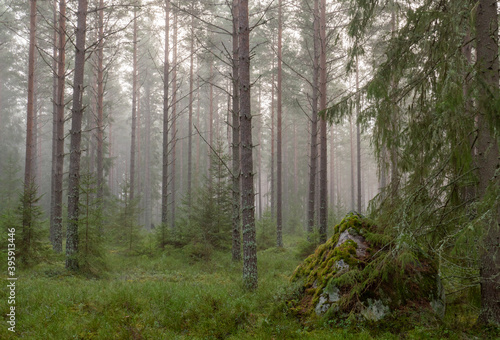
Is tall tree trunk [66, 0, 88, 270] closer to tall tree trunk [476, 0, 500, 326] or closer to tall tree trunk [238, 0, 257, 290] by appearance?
tall tree trunk [238, 0, 257, 290]

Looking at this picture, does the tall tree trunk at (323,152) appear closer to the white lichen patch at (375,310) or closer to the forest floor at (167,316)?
the forest floor at (167,316)

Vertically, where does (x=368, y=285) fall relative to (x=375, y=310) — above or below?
above

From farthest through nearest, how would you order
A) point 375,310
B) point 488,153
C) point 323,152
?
point 323,152, point 375,310, point 488,153

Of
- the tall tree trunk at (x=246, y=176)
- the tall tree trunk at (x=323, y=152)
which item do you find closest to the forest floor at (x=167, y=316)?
the tall tree trunk at (x=246, y=176)

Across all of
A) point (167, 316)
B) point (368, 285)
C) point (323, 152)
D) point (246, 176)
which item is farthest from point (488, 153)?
point (323, 152)

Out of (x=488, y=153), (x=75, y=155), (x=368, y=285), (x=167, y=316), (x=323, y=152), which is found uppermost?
(x=323, y=152)

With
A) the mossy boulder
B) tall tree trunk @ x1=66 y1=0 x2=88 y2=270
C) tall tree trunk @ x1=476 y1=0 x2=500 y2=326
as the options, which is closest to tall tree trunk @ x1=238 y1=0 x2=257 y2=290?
the mossy boulder

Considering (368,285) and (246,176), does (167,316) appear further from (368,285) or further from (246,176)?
(368,285)

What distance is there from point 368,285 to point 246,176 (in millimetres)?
3205

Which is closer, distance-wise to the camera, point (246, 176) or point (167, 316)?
point (167, 316)

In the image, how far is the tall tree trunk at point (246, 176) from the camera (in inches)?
251

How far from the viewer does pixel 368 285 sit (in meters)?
4.59

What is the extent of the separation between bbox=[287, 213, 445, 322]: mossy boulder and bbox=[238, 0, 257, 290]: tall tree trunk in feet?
4.03

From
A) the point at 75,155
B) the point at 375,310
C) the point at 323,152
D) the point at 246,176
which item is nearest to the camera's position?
the point at 375,310
